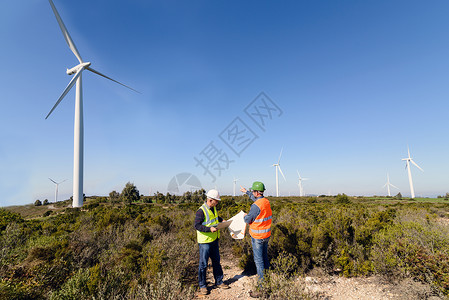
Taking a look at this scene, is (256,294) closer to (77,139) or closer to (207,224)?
(207,224)

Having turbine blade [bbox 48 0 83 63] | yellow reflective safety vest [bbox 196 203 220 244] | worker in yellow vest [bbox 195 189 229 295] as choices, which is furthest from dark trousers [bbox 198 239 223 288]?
turbine blade [bbox 48 0 83 63]

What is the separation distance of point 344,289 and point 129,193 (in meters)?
37.5

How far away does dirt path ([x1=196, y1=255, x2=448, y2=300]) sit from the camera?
3.98 m

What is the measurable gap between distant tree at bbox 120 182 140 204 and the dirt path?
33770 millimetres

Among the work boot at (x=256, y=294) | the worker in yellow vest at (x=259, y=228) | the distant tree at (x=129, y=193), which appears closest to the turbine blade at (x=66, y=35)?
the distant tree at (x=129, y=193)

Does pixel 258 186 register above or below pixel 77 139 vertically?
below

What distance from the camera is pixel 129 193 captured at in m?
36.2

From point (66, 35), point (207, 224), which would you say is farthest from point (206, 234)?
point (66, 35)

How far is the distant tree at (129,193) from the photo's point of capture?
→ 34619 mm

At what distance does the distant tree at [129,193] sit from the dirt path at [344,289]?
33770mm

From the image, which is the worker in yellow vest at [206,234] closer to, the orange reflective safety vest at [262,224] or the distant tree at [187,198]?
the orange reflective safety vest at [262,224]

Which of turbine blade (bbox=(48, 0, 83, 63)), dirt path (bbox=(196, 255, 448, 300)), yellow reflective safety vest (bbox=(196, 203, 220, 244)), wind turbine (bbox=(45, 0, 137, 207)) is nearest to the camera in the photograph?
dirt path (bbox=(196, 255, 448, 300))

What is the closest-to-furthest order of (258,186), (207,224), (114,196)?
(207,224) < (258,186) < (114,196)

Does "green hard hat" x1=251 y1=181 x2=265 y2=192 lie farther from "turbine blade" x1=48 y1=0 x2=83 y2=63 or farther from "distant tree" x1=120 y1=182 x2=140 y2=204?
"distant tree" x1=120 y1=182 x2=140 y2=204
